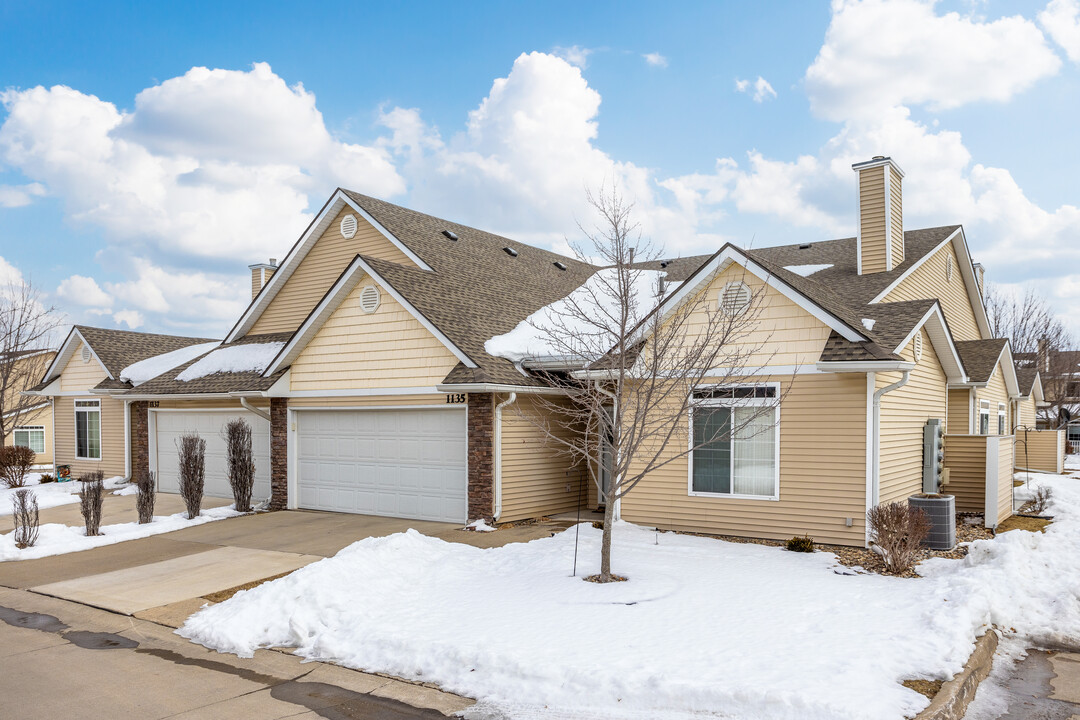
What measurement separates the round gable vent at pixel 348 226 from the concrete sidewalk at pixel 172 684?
12.7 meters

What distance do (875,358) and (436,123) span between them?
11789 millimetres

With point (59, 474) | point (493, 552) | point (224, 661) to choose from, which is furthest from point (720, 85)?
point (59, 474)

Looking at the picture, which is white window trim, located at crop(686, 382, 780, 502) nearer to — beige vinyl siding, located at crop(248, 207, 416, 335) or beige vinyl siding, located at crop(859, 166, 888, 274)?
beige vinyl siding, located at crop(859, 166, 888, 274)

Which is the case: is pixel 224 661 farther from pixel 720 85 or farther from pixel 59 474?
pixel 59 474

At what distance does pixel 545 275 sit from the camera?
22.0 m

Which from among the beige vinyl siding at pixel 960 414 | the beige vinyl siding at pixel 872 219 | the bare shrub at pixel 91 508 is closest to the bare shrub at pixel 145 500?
the bare shrub at pixel 91 508

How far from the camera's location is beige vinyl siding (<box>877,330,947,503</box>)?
11.8 metres

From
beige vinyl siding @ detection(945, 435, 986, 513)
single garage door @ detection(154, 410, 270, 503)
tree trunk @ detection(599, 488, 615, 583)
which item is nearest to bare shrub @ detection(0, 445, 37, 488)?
single garage door @ detection(154, 410, 270, 503)

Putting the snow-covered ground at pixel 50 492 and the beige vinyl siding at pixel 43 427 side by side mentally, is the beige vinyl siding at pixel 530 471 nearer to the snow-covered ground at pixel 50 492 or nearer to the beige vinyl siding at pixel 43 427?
the snow-covered ground at pixel 50 492

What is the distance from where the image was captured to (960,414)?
54.9 feet

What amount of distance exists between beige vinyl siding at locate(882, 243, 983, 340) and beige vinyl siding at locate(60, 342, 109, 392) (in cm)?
2213

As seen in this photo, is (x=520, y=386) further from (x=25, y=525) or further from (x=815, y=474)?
(x=25, y=525)

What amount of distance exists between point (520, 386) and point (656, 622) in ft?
22.2

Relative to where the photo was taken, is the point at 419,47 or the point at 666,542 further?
the point at 419,47
